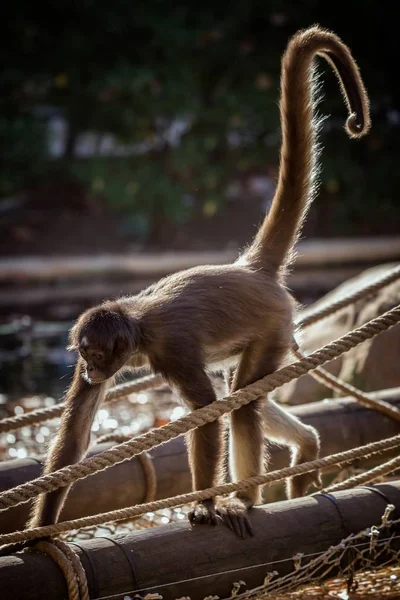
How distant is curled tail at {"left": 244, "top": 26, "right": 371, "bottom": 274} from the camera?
11.9 ft

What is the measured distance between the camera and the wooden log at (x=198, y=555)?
2.84m

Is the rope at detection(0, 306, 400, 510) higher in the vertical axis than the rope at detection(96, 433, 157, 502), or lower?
higher

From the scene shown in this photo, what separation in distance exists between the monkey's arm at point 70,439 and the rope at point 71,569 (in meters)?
0.25

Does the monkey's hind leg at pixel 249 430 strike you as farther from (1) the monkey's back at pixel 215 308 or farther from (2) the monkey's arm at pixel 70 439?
(2) the monkey's arm at pixel 70 439

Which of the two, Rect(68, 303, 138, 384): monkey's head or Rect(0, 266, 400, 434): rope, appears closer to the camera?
Rect(68, 303, 138, 384): monkey's head

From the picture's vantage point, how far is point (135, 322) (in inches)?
132

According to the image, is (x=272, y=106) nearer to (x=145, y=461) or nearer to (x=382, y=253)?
Result: (x=382, y=253)

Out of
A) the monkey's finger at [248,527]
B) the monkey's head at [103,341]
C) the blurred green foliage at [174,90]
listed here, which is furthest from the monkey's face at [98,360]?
the blurred green foliage at [174,90]

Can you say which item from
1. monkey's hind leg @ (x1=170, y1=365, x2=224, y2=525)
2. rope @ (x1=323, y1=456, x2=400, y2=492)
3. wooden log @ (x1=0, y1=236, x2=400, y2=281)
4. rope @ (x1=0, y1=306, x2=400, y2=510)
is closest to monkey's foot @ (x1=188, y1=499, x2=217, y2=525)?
monkey's hind leg @ (x1=170, y1=365, x2=224, y2=525)

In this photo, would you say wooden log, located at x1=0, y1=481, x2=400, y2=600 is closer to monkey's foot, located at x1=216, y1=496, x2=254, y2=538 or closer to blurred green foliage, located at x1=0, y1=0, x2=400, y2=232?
monkey's foot, located at x1=216, y1=496, x2=254, y2=538

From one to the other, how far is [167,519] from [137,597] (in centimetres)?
159

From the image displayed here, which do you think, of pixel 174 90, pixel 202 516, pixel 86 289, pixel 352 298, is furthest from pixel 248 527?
pixel 174 90

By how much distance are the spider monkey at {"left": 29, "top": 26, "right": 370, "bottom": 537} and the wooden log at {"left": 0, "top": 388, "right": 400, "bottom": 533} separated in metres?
0.54

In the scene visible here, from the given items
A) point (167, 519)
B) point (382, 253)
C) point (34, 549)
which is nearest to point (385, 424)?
point (167, 519)
